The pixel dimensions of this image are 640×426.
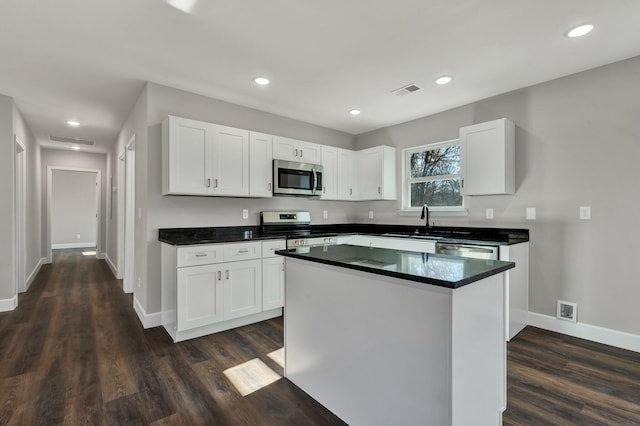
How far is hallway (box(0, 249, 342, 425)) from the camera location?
1785mm

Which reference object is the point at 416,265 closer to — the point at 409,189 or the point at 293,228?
the point at 293,228

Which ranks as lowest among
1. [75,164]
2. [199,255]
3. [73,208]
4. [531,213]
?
[199,255]

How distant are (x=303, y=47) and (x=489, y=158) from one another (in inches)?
86.5

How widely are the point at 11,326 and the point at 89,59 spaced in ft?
8.98

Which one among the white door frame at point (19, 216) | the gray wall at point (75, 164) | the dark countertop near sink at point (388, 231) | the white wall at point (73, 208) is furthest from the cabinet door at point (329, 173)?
the white wall at point (73, 208)

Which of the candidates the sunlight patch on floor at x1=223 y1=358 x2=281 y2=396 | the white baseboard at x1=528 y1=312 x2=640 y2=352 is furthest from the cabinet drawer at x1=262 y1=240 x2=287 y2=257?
the white baseboard at x1=528 y1=312 x2=640 y2=352

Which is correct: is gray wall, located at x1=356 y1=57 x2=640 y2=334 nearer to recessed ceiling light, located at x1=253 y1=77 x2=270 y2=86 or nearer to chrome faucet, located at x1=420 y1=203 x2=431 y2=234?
chrome faucet, located at x1=420 y1=203 x2=431 y2=234

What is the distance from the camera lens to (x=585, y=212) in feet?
9.44

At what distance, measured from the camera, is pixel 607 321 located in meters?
2.75

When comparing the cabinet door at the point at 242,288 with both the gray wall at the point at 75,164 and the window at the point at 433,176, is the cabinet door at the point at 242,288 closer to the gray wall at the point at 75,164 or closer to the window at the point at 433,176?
the window at the point at 433,176

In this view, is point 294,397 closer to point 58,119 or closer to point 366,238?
point 366,238

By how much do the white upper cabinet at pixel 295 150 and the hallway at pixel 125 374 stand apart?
1945 millimetres

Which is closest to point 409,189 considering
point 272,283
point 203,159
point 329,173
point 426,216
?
point 426,216

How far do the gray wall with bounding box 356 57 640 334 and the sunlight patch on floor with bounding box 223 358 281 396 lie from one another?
2.72 m
